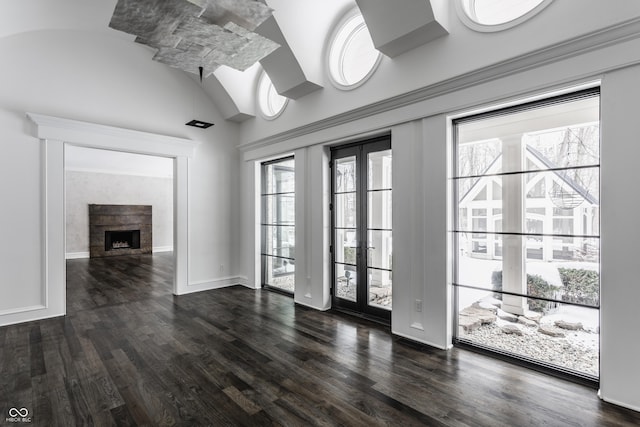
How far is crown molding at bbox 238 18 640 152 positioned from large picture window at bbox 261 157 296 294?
1675 mm

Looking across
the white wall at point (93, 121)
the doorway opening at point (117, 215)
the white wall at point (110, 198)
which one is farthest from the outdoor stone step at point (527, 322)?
the white wall at point (110, 198)

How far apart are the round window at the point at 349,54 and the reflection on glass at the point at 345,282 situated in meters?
2.52

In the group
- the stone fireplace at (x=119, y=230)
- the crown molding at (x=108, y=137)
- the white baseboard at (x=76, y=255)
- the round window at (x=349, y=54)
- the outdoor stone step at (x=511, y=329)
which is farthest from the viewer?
the stone fireplace at (x=119, y=230)

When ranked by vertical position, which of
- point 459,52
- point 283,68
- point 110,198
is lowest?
point 110,198

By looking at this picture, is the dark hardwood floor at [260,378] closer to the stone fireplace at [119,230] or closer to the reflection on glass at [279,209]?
the reflection on glass at [279,209]

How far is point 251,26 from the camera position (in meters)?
3.16

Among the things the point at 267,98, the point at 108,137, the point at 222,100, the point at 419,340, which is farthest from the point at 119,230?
the point at 419,340

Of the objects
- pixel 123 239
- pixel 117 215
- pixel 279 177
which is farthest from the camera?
pixel 123 239

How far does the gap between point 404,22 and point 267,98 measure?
3094 millimetres

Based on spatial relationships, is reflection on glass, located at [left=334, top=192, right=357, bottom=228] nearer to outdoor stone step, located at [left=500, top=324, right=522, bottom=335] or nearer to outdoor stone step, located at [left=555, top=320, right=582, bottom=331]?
outdoor stone step, located at [left=500, top=324, right=522, bottom=335]

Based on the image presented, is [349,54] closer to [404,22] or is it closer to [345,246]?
[404,22]

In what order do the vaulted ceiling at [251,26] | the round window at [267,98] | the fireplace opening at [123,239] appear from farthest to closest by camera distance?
1. the fireplace opening at [123,239]
2. the round window at [267,98]
3. the vaulted ceiling at [251,26]

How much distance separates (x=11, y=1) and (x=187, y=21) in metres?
2.52

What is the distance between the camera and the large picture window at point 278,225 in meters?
5.64
